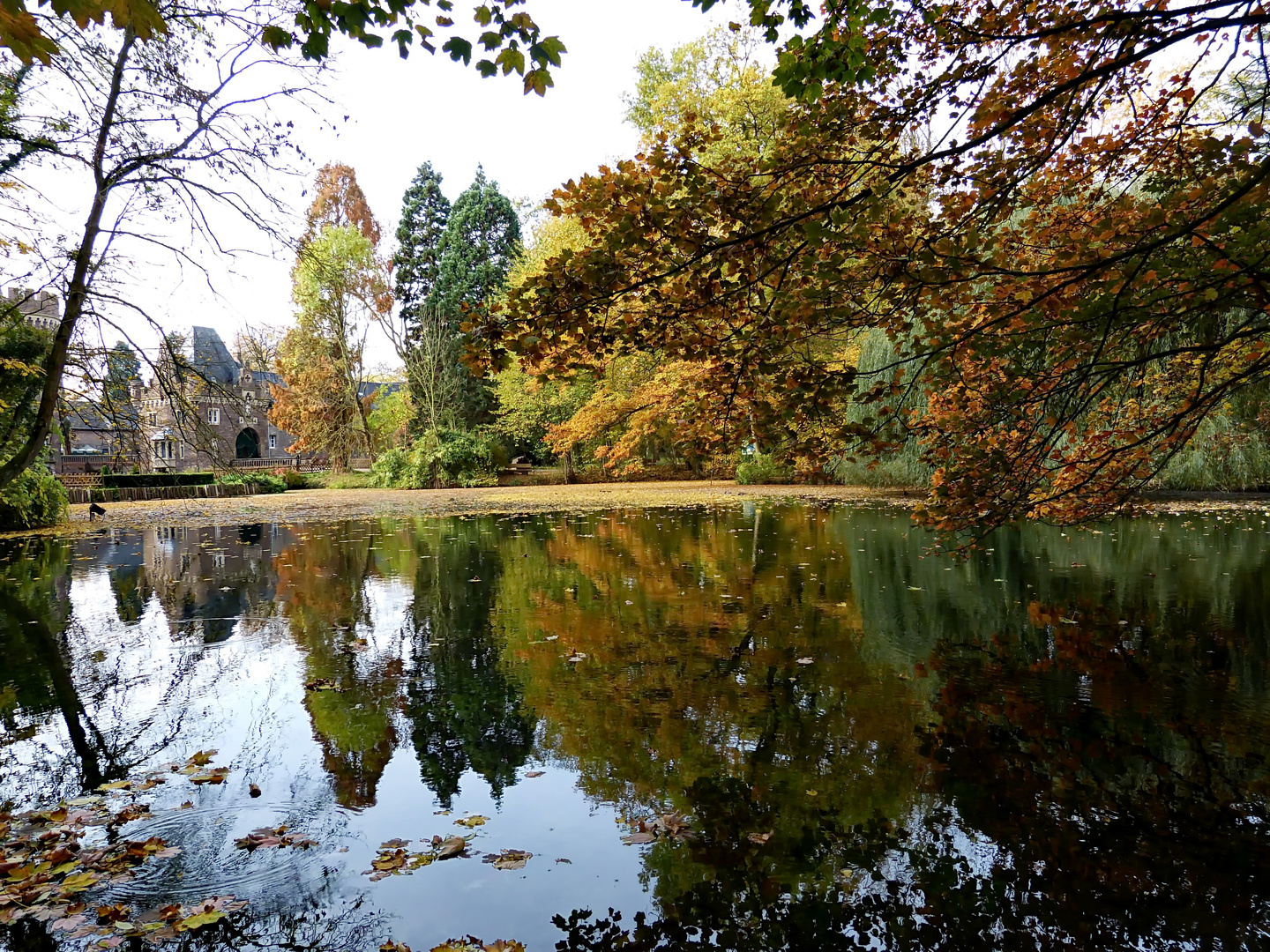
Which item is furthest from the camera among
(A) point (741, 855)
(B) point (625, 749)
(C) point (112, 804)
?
(B) point (625, 749)

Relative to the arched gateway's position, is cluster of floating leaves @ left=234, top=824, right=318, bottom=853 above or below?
below

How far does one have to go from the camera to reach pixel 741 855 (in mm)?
2904

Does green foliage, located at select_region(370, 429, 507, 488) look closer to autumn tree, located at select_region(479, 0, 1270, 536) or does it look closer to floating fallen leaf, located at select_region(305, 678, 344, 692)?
floating fallen leaf, located at select_region(305, 678, 344, 692)

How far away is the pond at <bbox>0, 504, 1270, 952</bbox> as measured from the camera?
8.49 ft

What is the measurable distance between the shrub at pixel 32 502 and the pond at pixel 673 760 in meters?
9.93

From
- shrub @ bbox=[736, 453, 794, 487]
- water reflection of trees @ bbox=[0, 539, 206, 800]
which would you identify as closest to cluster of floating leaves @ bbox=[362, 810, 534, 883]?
water reflection of trees @ bbox=[0, 539, 206, 800]

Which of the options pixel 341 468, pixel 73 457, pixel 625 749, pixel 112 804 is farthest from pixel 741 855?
pixel 73 457

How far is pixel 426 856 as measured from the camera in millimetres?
2971

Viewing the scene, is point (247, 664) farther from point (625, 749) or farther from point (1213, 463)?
point (1213, 463)

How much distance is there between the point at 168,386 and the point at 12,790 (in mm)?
3019

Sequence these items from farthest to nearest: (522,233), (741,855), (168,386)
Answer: (522,233) → (168,386) → (741,855)

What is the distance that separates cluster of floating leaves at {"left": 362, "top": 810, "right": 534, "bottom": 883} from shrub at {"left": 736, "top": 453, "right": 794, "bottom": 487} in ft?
79.8

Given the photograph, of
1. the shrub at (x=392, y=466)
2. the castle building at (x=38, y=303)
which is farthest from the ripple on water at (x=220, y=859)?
the shrub at (x=392, y=466)

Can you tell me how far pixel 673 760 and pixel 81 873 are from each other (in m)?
2.52
